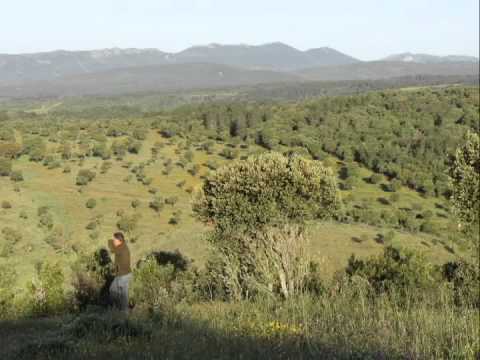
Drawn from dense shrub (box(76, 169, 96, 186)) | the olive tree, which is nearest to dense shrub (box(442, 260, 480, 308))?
the olive tree

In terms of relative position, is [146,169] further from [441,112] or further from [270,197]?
[441,112]

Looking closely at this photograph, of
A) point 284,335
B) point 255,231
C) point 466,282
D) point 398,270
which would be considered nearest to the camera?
point 284,335

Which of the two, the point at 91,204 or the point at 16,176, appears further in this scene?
the point at 16,176

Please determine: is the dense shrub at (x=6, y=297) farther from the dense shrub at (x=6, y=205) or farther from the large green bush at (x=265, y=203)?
the dense shrub at (x=6, y=205)

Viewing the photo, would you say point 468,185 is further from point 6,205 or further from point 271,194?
point 6,205

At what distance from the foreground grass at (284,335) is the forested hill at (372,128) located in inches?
3276

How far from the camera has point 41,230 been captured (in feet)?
171

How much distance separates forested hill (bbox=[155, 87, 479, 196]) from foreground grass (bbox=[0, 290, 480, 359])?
83.2 meters

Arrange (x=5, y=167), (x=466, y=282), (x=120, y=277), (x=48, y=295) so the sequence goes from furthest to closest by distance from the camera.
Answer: (x=5, y=167) < (x=48, y=295) < (x=466, y=282) < (x=120, y=277)

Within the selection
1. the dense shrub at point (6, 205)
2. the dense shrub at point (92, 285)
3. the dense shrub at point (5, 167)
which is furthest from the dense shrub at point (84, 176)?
the dense shrub at point (92, 285)

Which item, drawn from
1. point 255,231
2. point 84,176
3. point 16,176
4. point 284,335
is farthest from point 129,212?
point 284,335

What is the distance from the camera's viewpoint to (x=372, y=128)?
→ 11619cm

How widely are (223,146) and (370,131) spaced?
114 feet

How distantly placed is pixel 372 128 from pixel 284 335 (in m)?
114
